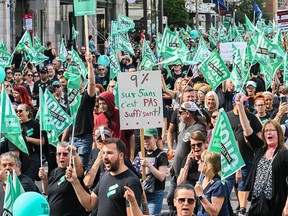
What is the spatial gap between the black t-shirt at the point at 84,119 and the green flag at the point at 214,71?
3085 mm

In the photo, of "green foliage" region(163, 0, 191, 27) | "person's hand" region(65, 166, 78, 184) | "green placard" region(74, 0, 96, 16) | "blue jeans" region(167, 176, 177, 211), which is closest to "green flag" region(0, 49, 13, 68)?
"green placard" region(74, 0, 96, 16)

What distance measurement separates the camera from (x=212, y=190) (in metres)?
8.21

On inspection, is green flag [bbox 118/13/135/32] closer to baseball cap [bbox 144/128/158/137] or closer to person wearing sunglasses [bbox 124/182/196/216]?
baseball cap [bbox 144/128/158/137]

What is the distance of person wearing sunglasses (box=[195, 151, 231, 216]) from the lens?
26.0ft

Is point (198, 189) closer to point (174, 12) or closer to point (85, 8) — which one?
point (85, 8)

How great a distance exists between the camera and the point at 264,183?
8945 millimetres

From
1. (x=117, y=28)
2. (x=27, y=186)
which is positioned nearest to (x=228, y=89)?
(x=27, y=186)

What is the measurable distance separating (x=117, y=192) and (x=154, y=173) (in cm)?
180

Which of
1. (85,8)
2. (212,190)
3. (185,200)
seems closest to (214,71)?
(85,8)

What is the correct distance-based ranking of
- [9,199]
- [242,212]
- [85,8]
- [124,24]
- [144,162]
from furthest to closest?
[124,24], [85,8], [242,212], [144,162], [9,199]

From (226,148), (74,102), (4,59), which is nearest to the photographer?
(226,148)

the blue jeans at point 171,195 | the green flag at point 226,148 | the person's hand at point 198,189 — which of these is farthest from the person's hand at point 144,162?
the person's hand at point 198,189

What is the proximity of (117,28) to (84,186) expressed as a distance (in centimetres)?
1906

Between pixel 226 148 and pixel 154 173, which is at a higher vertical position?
pixel 226 148
